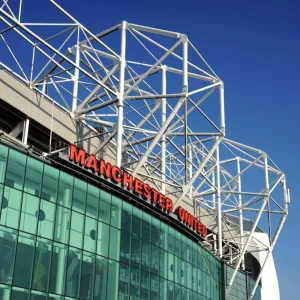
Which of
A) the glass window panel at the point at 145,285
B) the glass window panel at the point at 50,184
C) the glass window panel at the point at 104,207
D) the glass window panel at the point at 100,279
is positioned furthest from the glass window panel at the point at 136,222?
the glass window panel at the point at 50,184

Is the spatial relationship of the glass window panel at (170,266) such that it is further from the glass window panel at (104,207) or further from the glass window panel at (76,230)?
the glass window panel at (76,230)

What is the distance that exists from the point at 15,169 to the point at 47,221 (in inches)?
141

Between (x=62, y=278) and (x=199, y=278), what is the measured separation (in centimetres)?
2283

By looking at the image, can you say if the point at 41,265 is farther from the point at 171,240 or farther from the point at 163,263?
the point at 171,240

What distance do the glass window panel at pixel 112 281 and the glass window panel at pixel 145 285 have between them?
404cm

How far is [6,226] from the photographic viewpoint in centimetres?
2991

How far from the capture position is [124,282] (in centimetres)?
3900

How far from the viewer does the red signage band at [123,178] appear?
121ft

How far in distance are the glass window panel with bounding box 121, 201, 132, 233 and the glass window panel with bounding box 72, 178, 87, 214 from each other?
478cm

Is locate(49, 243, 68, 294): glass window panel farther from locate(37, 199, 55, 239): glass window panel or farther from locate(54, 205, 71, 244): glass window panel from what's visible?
locate(37, 199, 55, 239): glass window panel

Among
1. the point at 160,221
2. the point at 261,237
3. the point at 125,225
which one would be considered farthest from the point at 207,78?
the point at 261,237

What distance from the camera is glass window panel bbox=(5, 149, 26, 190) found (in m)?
31.0

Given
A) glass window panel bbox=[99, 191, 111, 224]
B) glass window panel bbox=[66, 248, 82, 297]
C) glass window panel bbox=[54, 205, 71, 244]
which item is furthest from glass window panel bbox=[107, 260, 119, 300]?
glass window panel bbox=[54, 205, 71, 244]

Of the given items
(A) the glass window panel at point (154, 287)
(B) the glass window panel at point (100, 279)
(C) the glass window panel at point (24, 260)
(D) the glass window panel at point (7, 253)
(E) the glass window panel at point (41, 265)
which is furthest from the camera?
(A) the glass window panel at point (154, 287)
